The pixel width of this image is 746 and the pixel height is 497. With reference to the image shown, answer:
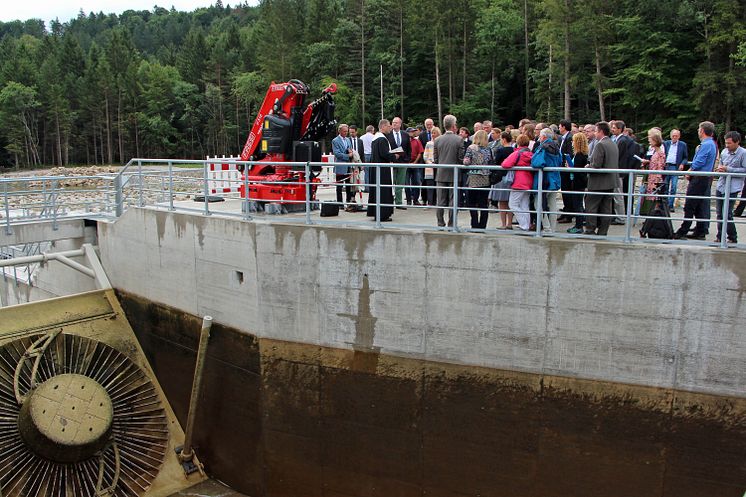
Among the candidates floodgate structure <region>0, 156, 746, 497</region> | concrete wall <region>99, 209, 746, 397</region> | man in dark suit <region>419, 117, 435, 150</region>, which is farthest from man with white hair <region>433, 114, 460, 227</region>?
man in dark suit <region>419, 117, 435, 150</region>

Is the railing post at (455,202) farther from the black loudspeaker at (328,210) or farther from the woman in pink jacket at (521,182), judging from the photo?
the black loudspeaker at (328,210)

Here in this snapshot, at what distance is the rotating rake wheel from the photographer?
10242 mm

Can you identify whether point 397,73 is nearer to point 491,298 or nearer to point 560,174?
point 560,174

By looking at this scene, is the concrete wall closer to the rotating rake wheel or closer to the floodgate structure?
the floodgate structure

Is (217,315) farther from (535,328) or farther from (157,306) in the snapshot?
(535,328)

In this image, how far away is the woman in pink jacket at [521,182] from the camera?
8867 millimetres

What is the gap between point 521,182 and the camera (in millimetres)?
8922

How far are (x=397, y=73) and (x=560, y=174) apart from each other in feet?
155

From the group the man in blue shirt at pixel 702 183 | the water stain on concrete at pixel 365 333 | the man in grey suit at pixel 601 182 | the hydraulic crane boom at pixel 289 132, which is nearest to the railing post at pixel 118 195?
the hydraulic crane boom at pixel 289 132

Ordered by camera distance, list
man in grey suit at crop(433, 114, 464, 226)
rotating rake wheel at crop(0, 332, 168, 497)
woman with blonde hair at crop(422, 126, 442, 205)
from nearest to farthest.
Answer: man in grey suit at crop(433, 114, 464, 226) < rotating rake wheel at crop(0, 332, 168, 497) < woman with blonde hair at crop(422, 126, 442, 205)

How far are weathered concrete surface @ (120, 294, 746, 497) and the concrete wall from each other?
230mm

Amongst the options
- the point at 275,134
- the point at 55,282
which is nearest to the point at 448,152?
the point at 275,134

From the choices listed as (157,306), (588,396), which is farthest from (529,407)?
(157,306)

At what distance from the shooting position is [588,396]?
7988 millimetres
